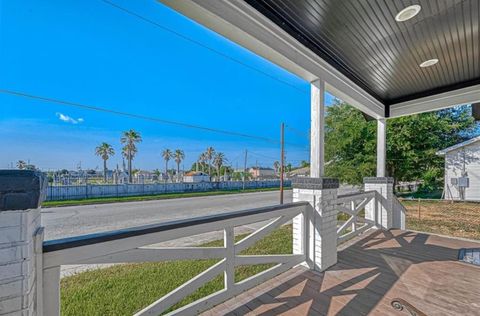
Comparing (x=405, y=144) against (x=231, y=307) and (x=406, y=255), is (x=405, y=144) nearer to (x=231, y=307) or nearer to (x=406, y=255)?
(x=406, y=255)

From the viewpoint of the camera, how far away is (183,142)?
113ft

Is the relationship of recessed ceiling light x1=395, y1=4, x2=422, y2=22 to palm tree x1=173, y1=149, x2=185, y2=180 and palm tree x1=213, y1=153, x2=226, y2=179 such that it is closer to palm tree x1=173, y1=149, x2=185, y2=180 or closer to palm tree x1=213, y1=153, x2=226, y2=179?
palm tree x1=173, y1=149, x2=185, y2=180

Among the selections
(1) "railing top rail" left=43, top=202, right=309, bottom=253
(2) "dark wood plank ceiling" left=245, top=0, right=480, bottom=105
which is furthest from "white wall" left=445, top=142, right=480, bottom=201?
(1) "railing top rail" left=43, top=202, right=309, bottom=253

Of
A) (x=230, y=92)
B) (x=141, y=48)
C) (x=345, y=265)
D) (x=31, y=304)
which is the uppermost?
(x=230, y=92)

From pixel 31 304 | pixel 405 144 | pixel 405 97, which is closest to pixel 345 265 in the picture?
pixel 31 304

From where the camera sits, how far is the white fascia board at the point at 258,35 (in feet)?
6.27

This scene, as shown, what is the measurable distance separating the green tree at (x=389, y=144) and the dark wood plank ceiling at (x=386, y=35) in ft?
23.5

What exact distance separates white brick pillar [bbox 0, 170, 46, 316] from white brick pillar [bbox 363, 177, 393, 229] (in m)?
5.27

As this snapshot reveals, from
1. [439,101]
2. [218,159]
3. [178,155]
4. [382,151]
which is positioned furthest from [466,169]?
[218,159]

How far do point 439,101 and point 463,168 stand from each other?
10.9 meters

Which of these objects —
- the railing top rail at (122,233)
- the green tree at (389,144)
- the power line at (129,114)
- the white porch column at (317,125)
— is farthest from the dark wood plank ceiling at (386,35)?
the green tree at (389,144)

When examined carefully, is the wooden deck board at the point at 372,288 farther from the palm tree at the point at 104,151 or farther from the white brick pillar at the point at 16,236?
the palm tree at the point at 104,151

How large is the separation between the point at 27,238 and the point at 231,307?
168 cm

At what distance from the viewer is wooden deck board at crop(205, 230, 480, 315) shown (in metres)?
2.09
